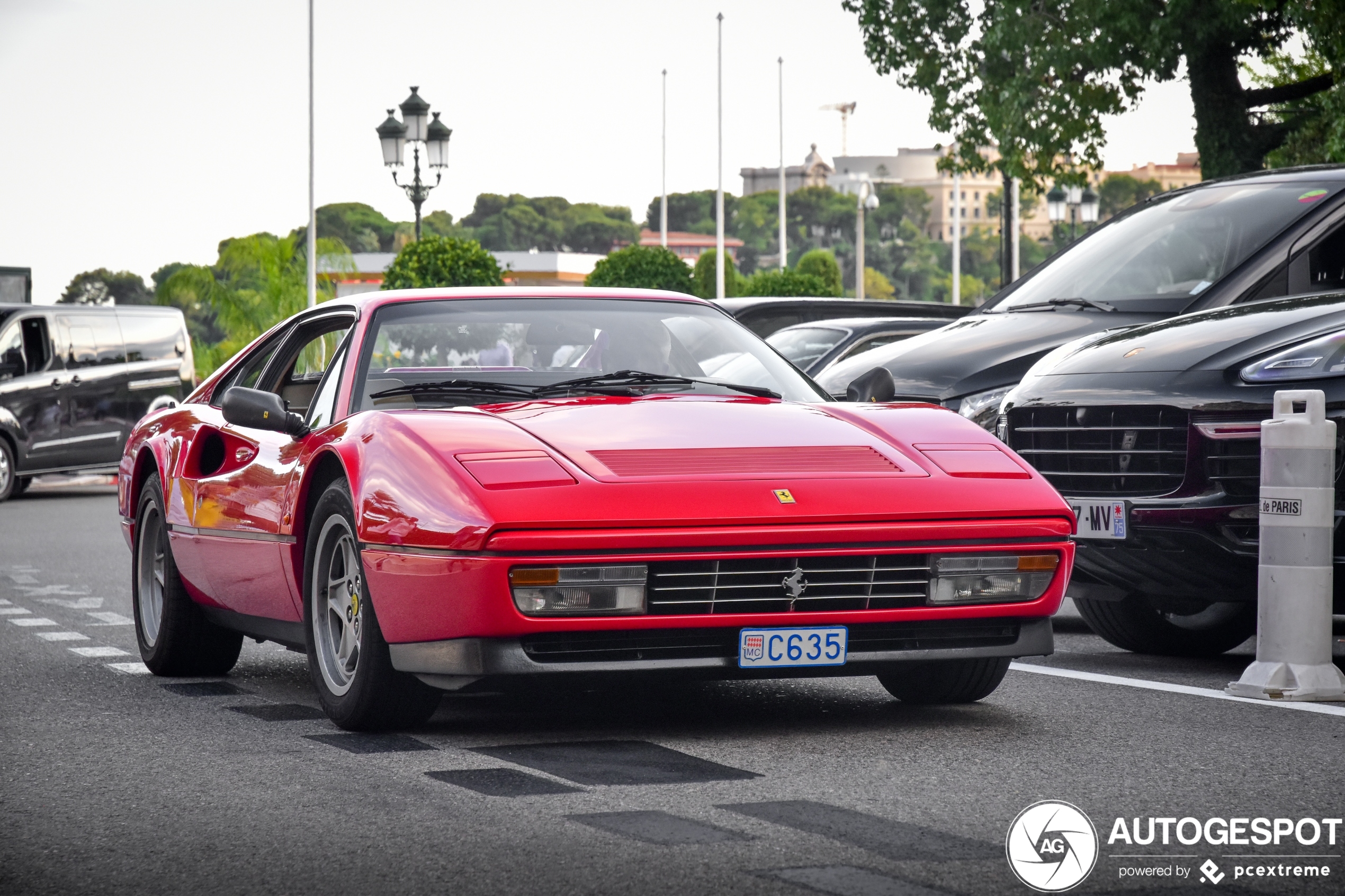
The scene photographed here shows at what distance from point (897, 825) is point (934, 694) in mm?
1951

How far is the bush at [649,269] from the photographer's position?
154 feet

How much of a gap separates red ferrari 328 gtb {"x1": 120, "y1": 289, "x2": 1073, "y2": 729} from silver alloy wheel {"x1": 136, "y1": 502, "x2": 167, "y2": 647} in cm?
106

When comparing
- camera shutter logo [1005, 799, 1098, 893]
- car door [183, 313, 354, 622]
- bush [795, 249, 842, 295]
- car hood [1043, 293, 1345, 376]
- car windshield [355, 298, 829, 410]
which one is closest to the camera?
camera shutter logo [1005, 799, 1098, 893]

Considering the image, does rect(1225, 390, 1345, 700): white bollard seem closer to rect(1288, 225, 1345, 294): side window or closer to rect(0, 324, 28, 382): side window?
rect(1288, 225, 1345, 294): side window

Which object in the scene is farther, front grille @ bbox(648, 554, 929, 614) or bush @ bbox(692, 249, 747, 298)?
bush @ bbox(692, 249, 747, 298)

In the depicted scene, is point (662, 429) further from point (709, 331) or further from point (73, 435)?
point (73, 435)

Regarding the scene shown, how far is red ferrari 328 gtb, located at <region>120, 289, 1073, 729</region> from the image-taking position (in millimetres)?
5301

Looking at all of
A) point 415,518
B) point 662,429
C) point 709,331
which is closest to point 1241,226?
point 709,331

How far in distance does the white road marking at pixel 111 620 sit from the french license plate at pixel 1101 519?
446 cm

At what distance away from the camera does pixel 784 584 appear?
17.8ft

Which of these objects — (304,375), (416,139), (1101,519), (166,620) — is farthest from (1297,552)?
(416,139)

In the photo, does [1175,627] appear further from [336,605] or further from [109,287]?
[109,287]

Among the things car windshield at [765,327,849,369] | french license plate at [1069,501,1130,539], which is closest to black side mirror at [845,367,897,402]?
french license plate at [1069,501,1130,539]

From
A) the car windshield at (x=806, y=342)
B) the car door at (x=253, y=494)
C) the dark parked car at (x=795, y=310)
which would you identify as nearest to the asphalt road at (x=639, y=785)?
the car door at (x=253, y=494)
